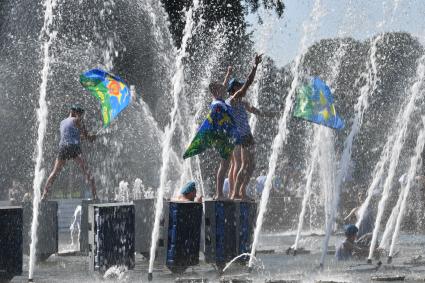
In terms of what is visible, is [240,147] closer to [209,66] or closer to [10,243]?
[10,243]

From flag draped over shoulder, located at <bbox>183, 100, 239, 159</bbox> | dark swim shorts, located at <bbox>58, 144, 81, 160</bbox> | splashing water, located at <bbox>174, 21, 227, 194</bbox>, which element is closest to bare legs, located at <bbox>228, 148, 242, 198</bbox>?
flag draped over shoulder, located at <bbox>183, 100, 239, 159</bbox>

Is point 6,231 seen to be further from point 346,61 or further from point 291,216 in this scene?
point 346,61

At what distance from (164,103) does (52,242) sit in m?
19.2

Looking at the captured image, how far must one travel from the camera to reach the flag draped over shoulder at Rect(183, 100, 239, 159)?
1016 cm

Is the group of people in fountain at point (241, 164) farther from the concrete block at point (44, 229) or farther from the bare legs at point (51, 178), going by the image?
the bare legs at point (51, 178)

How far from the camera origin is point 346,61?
53219 millimetres

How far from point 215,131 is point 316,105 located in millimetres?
3801

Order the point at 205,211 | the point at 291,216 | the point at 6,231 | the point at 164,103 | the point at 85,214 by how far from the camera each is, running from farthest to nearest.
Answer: the point at 164,103 → the point at 291,216 → the point at 85,214 → the point at 205,211 → the point at 6,231

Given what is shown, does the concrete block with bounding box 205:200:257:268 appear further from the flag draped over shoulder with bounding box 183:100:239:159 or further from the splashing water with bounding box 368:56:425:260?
the splashing water with bounding box 368:56:425:260

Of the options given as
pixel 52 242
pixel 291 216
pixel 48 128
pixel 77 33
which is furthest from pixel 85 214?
pixel 48 128

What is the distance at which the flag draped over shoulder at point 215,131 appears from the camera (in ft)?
33.3

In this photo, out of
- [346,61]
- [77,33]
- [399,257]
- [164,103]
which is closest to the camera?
[399,257]

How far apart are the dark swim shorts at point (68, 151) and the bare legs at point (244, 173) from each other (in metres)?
3.65

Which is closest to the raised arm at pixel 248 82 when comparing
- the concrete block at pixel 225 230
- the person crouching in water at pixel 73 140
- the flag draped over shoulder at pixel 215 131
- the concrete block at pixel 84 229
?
the flag draped over shoulder at pixel 215 131
